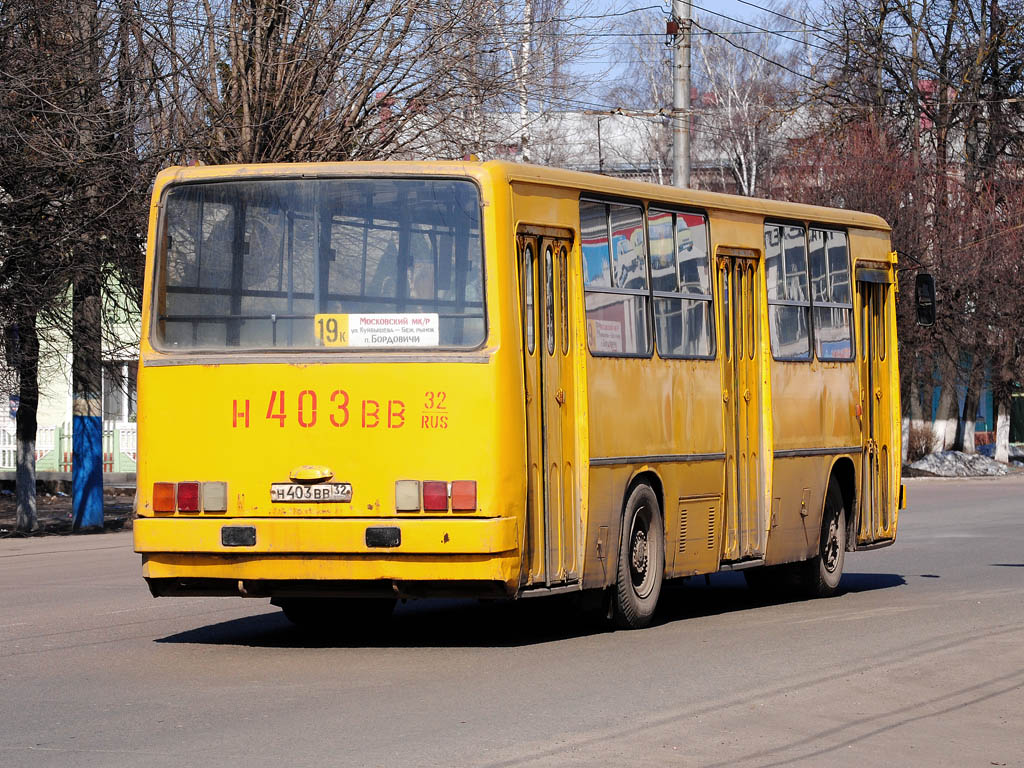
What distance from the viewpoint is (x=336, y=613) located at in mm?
12461

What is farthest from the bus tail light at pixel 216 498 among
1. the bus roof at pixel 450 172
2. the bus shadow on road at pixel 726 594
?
the bus shadow on road at pixel 726 594

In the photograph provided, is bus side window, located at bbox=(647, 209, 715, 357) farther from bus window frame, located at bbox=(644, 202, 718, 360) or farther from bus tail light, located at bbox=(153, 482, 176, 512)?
bus tail light, located at bbox=(153, 482, 176, 512)

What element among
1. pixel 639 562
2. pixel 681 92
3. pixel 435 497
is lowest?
pixel 639 562

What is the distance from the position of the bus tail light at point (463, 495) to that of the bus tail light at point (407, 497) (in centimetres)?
22

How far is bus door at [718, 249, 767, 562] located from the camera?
13.6m

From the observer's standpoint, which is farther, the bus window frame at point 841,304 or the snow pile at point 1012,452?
the snow pile at point 1012,452

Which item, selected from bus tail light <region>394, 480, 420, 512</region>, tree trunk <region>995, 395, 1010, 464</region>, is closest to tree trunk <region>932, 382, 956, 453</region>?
tree trunk <region>995, 395, 1010, 464</region>

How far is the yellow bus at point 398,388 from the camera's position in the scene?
10727mm

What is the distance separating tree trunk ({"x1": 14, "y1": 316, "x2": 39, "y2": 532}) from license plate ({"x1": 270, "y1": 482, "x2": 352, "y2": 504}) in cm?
1357

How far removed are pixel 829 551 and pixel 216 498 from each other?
6.33 m

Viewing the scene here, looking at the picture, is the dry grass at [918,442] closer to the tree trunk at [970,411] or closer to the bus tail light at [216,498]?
the tree trunk at [970,411]

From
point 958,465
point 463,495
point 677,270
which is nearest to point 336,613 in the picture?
point 463,495

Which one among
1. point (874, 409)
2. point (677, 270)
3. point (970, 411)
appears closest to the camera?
point (677, 270)

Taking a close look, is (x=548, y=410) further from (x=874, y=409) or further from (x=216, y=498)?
(x=874, y=409)
